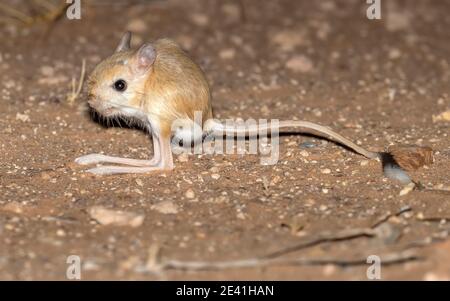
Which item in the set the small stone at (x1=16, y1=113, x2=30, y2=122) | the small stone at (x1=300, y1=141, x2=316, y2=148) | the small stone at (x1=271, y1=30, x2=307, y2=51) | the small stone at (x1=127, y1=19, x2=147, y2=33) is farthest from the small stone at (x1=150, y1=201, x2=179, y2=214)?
the small stone at (x1=127, y1=19, x2=147, y2=33)

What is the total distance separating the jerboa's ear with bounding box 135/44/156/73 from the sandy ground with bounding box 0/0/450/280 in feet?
2.25

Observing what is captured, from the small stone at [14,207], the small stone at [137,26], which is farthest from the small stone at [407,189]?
the small stone at [137,26]

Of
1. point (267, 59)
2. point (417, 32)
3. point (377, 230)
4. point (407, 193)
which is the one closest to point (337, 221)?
point (377, 230)

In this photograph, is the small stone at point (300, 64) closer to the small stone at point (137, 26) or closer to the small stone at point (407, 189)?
the small stone at point (137, 26)

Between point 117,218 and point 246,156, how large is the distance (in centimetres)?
133

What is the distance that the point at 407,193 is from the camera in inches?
165

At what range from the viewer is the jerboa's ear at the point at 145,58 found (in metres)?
4.40

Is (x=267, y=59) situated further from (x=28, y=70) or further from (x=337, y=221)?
(x=337, y=221)

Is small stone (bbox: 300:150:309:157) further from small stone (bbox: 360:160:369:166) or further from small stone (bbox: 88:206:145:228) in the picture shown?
small stone (bbox: 88:206:145:228)

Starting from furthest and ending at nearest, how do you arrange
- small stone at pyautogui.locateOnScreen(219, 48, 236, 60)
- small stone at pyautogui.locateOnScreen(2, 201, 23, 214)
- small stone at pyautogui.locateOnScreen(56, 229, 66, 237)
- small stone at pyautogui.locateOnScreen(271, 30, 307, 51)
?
small stone at pyautogui.locateOnScreen(271, 30, 307, 51) < small stone at pyautogui.locateOnScreen(219, 48, 236, 60) < small stone at pyautogui.locateOnScreen(2, 201, 23, 214) < small stone at pyautogui.locateOnScreen(56, 229, 66, 237)

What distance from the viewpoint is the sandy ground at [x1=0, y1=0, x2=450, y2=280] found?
352 cm

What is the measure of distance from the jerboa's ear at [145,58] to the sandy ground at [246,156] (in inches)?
27.0

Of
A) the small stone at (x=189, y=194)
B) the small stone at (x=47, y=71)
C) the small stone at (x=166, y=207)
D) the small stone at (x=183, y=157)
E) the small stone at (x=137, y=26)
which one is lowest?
the small stone at (x=166, y=207)

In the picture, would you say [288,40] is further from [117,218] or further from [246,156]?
[117,218]
